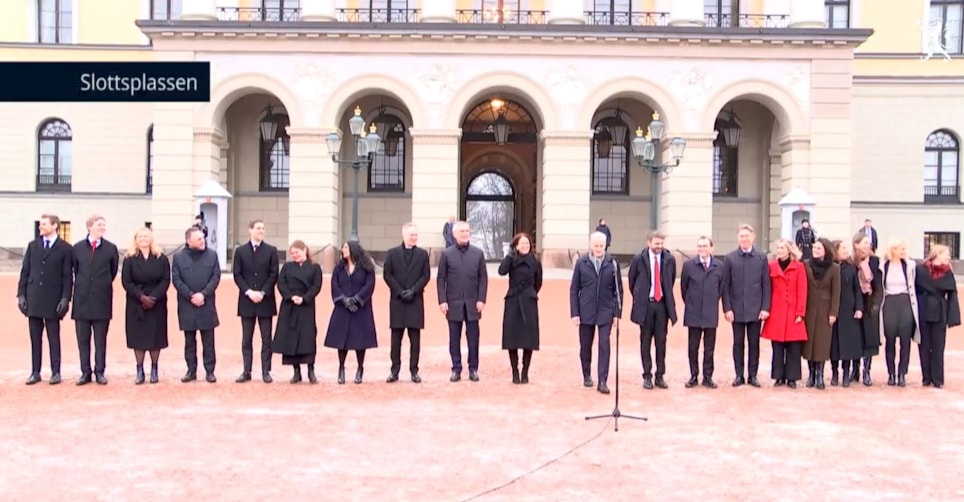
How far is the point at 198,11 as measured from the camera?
96.0 feet

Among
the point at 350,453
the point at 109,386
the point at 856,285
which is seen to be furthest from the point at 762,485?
the point at 109,386

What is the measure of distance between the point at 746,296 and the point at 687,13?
68.4ft

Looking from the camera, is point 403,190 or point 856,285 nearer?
point 856,285

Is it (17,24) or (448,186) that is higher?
(17,24)

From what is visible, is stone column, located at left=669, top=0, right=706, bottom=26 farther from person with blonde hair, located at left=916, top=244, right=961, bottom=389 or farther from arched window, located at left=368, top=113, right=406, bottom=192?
person with blonde hair, located at left=916, top=244, right=961, bottom=389

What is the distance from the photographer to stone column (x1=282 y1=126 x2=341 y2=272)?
29.3m

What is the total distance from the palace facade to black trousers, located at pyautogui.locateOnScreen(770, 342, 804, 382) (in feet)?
50.9

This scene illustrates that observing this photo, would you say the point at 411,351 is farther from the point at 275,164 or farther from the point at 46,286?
the point at 275,164

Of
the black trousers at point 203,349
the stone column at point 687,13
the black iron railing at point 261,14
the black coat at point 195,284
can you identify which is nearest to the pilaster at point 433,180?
the black iron railing at point 261,14

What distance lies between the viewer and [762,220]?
1315 inches

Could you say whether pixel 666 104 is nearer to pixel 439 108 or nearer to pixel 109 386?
pixel 439 108

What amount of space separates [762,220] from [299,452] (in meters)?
28.5

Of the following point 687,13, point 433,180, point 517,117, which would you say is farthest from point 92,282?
point 517,117

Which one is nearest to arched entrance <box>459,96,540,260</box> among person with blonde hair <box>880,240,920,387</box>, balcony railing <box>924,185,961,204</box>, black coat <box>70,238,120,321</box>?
balcony railing <box>924,185,961,204</box>
